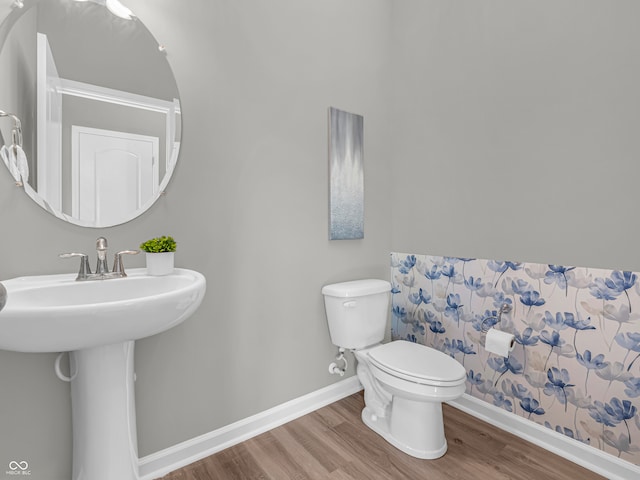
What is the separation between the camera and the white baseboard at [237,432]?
59.3 inches

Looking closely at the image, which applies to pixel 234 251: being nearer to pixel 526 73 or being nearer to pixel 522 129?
pixel 522 129

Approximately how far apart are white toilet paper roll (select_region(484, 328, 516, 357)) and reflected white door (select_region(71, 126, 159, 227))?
1.80 meters

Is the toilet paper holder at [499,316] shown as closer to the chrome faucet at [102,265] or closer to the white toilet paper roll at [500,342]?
the white toilet paper roll at [500,342]

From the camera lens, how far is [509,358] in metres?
1.85

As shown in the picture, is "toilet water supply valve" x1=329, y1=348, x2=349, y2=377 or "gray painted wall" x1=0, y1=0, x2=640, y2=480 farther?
"toilet water supply valve" x1=329, y1=348, x2=349, y2=377

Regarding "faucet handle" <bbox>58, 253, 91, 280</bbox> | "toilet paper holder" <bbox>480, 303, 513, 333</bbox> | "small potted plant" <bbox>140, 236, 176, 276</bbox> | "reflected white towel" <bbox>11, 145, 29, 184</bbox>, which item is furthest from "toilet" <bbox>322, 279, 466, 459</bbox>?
"reflected white towel" <bbox>11, 145, 29, 184</bbox>

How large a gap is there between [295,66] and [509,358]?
202cm

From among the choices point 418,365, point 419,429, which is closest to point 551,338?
point 418,365

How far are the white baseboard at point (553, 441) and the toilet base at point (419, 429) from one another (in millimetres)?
409

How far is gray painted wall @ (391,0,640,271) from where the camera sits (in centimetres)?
148

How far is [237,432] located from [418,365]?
993mm

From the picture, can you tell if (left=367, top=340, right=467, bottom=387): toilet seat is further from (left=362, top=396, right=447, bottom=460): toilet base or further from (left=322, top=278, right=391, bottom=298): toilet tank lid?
(left=322, top=278, right=391, bottom=298): toilet tank lid

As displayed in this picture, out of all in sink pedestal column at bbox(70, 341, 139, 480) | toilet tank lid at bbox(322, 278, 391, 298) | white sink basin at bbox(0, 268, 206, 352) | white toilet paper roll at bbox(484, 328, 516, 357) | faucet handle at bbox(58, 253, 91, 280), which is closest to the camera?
white sink basin at bbox(0, 268, 206, 352)

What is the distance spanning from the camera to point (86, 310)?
34.4 inches
